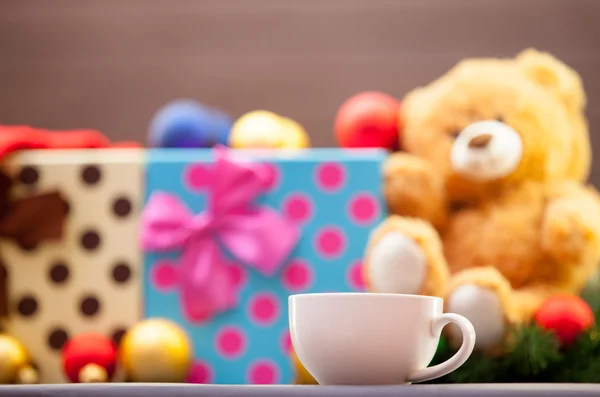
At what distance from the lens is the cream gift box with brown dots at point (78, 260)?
49.6 inches

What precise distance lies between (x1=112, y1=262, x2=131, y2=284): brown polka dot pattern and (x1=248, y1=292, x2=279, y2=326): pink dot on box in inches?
7.5

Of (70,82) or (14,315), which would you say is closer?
(14,315)

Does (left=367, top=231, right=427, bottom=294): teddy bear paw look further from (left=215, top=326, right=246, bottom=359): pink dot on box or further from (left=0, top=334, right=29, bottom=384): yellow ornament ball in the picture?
(left=0, top=334, right=29, bottom=384): yellow ornament ball

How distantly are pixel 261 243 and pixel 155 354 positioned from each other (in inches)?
8.4

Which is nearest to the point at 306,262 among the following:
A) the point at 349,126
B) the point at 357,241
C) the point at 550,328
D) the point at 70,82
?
the point at 357,241

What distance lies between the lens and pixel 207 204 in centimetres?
125

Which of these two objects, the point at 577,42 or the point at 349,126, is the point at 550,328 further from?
the point at 577,42

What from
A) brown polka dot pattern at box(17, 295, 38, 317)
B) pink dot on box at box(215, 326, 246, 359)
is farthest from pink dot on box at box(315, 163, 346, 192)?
brown polka dot pattern at box(17, 295, 38, 317)

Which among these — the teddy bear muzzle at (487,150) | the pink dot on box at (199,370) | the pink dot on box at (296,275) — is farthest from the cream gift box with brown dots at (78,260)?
the teddy bear muzzle at (487,150)

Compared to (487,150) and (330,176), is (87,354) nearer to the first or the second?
(330,176)

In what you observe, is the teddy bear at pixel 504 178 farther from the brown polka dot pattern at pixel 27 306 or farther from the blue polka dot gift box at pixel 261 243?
the brown polka dot pattern at pixel 27 306

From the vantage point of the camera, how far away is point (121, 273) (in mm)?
1261

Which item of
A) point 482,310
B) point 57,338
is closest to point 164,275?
point 57,338

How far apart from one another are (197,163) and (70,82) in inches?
19.5
